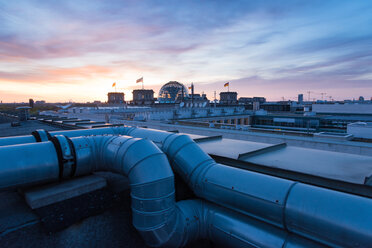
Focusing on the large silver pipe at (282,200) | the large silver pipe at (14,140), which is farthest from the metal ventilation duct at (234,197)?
the large silver pipe at (14,140)

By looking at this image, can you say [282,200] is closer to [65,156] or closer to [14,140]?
[65,156]

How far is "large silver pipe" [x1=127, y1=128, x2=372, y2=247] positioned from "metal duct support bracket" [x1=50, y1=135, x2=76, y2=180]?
2.61 metres

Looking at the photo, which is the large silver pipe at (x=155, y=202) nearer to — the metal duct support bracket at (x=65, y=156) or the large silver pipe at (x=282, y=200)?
the metal duct support bracket at (x=65, y=156)

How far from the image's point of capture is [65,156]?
5.10 m

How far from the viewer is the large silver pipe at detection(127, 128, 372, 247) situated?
3.41m

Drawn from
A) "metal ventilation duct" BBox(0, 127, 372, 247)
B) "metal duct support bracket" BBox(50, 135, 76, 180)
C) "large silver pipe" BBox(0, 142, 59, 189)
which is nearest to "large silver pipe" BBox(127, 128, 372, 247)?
"metal ventilation duct" BBox(0, 127, 372, 247)

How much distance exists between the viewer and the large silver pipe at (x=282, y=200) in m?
3.41

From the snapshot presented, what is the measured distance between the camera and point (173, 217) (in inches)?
188

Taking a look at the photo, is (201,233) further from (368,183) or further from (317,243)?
(368,183)

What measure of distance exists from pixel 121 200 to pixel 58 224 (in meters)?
1.73

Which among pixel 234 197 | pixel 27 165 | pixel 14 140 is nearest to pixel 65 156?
pixel 27 165

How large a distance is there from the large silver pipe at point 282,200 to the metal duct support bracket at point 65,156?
2.61 metres

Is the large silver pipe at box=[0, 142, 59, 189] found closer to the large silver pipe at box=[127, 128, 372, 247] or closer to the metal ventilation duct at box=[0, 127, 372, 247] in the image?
the metal ventilation duct at box=[0, 127, 372, 247]

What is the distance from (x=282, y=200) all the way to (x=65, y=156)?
5.17 m
